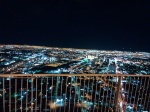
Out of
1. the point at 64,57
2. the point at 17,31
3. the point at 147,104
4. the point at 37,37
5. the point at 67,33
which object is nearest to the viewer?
the point at 147,104

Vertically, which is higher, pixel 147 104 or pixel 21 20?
pixel 21 20

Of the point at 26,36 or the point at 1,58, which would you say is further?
the point at 26,36

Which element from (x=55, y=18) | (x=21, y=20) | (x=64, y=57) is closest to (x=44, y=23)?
(x=55, y=18)

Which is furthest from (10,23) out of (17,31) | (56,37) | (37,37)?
(56,37)

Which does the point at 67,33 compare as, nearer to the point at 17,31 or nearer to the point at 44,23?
the point at 44,23

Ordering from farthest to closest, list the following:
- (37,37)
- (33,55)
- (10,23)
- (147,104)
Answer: (37,37)
(10,23)
(33,55)
(147,104)

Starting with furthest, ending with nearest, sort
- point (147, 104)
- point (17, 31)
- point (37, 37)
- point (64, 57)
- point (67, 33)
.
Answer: point (67, 33) → point (37, 37) → point (17, 31) → point (64, 57) → point (147, 104)

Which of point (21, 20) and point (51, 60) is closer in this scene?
point (51, 60)

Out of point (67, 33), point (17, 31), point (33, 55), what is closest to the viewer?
point (33, 55)

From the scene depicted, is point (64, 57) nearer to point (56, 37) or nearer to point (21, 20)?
point (21, 20)
